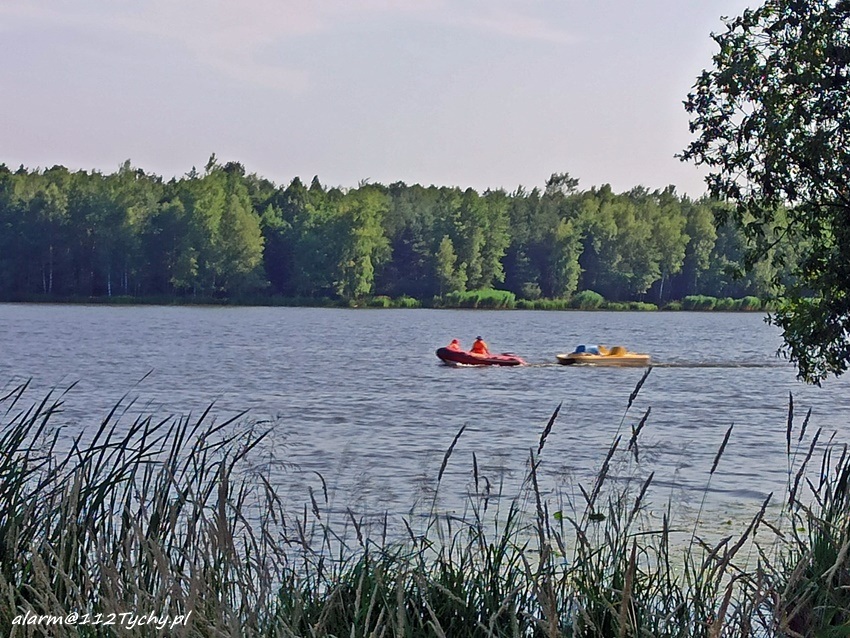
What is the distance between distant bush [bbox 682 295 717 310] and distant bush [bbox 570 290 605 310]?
7.57m

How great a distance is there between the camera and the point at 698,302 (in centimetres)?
11362

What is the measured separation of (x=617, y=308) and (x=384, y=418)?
90518mm

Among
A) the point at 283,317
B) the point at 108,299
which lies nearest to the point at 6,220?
the point at 108,299

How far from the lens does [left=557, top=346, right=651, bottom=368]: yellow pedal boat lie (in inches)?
1631

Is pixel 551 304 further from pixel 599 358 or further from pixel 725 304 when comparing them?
pixel 599 358

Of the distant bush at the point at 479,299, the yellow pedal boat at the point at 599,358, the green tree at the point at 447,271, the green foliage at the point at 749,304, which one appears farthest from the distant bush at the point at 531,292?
the yellow pedal boat at the point at 599,358

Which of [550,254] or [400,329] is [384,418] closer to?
[400,329]

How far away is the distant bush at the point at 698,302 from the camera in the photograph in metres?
112

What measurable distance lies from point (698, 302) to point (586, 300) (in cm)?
1016

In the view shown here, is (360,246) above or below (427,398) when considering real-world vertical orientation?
above

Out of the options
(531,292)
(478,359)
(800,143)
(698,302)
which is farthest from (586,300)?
(800,143)

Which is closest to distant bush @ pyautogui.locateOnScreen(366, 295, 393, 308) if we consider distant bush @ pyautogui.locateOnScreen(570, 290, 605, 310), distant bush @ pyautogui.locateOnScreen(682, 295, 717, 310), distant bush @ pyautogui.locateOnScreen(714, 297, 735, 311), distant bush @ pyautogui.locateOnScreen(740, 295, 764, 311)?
distant bush @ pyautogui.locateOnScreen(570, 290, 605, 310)

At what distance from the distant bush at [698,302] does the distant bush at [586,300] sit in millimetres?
7568

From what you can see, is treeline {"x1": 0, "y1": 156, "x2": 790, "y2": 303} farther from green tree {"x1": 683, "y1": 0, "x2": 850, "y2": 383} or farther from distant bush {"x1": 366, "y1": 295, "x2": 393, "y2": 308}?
green tree {"x1": 683, "y1": 0, "x2": 850, "y2": 383}
